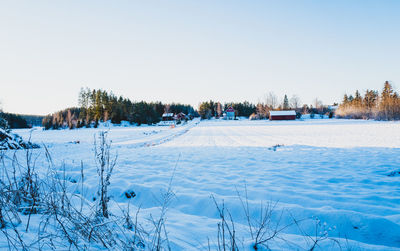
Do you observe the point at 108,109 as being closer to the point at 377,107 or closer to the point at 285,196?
the point at 285,196

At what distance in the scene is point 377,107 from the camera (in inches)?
1731

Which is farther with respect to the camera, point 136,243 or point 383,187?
point 383,187

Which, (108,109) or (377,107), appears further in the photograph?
(108,109)

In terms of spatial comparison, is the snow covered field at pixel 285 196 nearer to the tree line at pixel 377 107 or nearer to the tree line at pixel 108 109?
the tree line at pixel 377 107

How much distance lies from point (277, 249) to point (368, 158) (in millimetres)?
7140

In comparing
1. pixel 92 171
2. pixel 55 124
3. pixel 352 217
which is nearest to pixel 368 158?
pixel 352 217

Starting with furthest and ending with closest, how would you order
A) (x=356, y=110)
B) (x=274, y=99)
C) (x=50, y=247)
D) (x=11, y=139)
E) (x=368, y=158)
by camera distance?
(x=274, y=99) < (x=356, y=110) < (x=11, y=139) < (x=368, y=158) < (x=50, y=247)

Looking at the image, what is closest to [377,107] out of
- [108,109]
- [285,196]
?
[285,196]

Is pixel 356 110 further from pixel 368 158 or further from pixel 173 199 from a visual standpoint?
pixel 173 199

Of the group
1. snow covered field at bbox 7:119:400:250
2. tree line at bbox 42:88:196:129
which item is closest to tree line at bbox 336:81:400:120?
snow covered field at bbox 7:119:400:250

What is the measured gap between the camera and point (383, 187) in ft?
13.6

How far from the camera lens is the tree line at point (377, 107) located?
127ft

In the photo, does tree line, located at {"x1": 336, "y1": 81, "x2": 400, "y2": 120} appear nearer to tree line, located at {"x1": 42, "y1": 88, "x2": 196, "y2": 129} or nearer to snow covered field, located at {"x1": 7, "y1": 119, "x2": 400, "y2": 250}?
snow covered field, located at {"x1": 7, "y1": 119, "x2": 400, "y2": 250}

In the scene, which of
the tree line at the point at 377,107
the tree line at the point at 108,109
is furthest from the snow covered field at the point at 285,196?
the tree line at the point at 108,109
